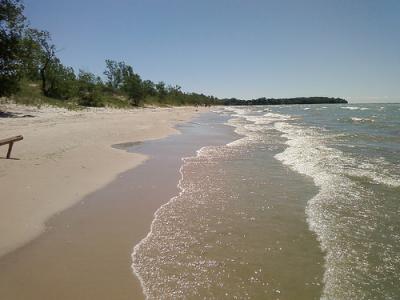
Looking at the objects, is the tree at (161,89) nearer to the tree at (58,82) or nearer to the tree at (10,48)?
the tree at (58,82)

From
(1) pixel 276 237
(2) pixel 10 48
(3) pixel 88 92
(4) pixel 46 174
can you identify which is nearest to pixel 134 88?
(3) pixel 88 92

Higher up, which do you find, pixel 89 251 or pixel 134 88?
pixel 134 88

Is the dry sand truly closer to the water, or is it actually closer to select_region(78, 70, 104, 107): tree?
Result: the water

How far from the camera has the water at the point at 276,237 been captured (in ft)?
15.2

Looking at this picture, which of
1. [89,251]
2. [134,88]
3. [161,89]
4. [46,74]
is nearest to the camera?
[89,251]

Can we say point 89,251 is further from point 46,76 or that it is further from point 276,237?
point 46,76

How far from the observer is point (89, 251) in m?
5.52

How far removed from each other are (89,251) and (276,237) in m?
3.03

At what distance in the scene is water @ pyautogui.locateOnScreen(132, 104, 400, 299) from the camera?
183 inches

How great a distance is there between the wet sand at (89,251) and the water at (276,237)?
11.1 inches

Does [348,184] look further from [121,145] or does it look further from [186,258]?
[121,145]

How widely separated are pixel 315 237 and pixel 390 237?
1.28 metres

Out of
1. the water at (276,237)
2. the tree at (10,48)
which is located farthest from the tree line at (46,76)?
the water at (276,237)

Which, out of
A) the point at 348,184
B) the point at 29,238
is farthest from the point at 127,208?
the point at 348,184
